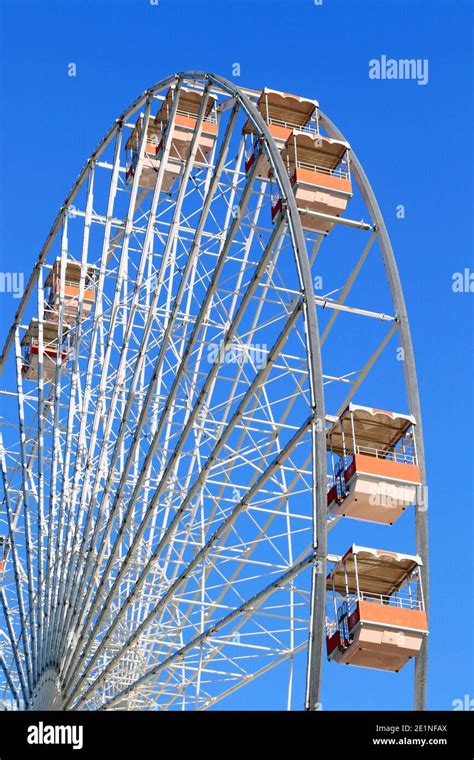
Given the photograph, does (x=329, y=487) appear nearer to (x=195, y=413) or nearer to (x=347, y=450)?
(x=347, y=450)

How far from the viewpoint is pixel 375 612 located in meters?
20.1

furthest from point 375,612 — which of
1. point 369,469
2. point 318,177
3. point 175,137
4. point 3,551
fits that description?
point 3,551

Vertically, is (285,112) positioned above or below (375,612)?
above

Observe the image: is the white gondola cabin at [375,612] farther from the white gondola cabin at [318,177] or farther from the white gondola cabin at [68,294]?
the white gondola cabin at [68,294]

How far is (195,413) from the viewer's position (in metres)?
Result: 22.8

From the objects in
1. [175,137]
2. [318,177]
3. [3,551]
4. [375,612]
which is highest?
[175,137]

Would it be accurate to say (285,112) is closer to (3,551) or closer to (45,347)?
(45,347)

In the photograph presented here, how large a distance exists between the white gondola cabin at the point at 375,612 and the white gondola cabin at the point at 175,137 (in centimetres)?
1105

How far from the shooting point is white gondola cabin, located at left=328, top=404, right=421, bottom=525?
21.2 meters

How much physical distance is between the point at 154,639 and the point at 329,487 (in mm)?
7057

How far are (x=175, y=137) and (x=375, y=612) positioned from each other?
13.1 meters
